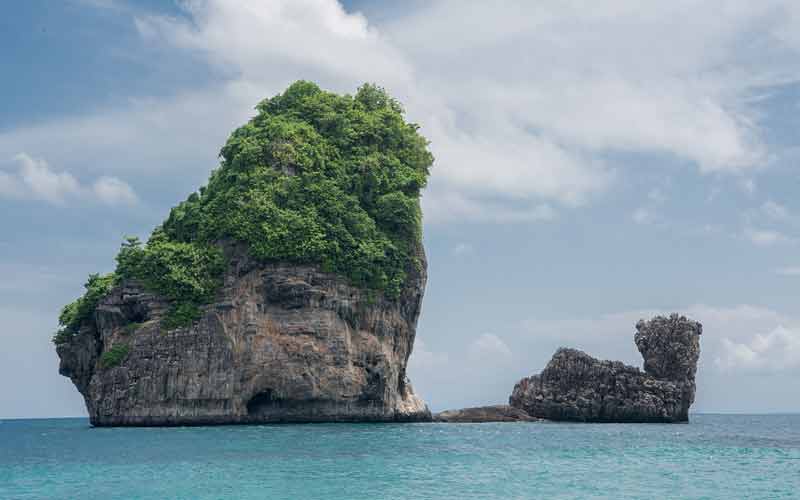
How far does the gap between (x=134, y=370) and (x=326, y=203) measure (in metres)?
16.0

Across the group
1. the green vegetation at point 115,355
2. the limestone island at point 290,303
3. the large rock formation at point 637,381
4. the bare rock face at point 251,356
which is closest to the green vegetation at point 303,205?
the limestone island at point 290,303

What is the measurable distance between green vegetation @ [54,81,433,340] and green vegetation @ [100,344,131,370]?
10.9 ft

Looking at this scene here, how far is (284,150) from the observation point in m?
63.6

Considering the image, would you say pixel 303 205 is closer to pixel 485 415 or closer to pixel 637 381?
pixel 485 415

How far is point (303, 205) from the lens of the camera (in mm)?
62375

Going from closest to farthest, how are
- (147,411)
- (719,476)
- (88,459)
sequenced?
(719,476) → (88,459) → (147,411)

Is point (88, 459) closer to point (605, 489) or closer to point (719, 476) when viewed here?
point (605, 489)

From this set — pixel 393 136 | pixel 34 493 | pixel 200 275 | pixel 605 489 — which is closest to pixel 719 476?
pixel 605 489

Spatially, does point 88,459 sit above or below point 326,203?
below

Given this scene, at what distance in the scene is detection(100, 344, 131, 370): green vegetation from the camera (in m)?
59.8

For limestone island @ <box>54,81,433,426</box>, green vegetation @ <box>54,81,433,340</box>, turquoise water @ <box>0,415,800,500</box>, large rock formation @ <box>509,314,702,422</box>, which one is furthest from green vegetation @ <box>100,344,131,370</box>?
large rock formation @ <box>509,314,702,422</box>

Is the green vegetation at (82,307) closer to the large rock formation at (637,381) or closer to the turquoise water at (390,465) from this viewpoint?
the turquoise water at (390,465)

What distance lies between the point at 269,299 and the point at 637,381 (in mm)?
27355

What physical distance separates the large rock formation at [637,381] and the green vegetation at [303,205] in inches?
590
